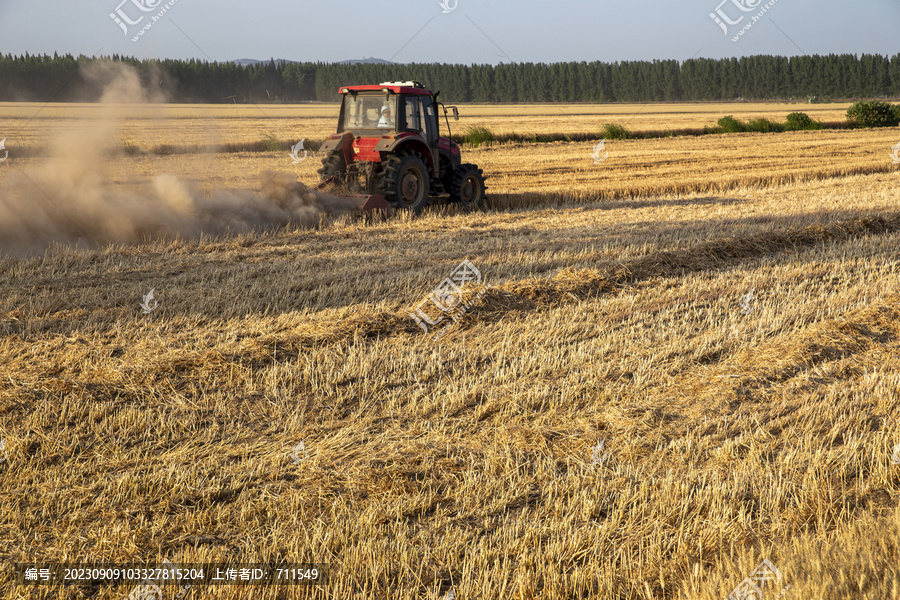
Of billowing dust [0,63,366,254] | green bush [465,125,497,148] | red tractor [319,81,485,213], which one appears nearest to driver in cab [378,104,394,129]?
red tractor [319,81,485,213]

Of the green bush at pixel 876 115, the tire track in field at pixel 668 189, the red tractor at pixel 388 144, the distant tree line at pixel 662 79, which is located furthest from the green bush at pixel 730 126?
the distant tree line at pixel 662 79

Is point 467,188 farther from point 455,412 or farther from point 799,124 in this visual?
point 799,124

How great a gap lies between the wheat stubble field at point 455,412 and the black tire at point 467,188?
3.41 meters

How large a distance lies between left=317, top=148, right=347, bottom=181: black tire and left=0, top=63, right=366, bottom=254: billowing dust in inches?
27.1

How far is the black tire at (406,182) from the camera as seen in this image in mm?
11078

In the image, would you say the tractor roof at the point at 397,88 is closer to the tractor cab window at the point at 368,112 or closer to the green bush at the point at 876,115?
the tractor cab window at the point at 368,112

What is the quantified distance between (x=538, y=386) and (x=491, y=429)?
26.2 inches

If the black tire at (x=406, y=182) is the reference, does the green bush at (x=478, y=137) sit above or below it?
above

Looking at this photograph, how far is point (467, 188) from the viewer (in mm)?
12727

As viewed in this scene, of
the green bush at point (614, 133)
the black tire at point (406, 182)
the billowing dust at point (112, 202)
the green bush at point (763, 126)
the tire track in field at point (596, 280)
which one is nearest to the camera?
the tire track in field at point (596, 280)

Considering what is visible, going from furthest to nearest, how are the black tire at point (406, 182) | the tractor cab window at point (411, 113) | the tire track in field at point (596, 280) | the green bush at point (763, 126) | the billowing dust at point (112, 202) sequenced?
the green bush at point (763, 126), the tractor cab window at point (411, 113), the black tire at point (406, 182), the billowing dust at point (112, 202), the tire track in field at point (596, 280)

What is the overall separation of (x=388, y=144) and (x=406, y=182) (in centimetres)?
73

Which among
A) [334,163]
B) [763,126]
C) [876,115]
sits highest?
[876,115]

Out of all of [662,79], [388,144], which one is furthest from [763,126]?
[662,79]
